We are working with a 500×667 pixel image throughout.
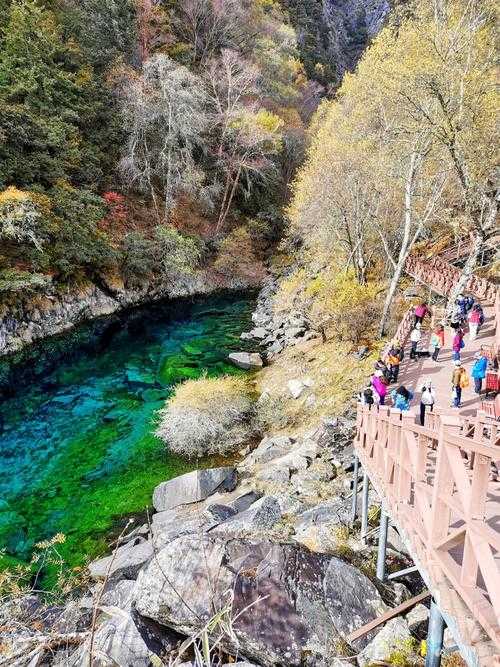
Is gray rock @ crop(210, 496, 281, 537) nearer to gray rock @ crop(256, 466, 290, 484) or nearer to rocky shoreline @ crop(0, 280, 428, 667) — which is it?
rocky shoreline @ crop(0, 280, 428, 667)

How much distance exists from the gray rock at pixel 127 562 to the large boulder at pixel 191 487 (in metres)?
1.61

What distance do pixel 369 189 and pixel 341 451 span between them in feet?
45.9

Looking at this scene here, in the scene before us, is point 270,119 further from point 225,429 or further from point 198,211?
point 225,429

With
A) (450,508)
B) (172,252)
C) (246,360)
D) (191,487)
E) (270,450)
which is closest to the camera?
(450,508)

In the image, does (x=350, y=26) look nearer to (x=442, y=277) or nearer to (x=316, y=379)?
(x=442, y=277)

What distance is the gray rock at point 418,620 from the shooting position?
561 centimetres

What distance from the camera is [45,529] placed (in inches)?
477

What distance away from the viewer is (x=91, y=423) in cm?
1755

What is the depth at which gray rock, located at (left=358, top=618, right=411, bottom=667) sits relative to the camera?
17.2ft

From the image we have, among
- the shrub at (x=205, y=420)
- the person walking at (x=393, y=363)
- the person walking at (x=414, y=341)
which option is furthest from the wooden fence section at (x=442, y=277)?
the shrub at (x=205, y=420)

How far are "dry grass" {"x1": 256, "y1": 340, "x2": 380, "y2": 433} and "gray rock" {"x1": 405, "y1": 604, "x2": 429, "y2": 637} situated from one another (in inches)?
350

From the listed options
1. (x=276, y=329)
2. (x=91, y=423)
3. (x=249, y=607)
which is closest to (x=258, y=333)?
(x=276, y=329)

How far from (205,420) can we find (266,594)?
9.81 metres

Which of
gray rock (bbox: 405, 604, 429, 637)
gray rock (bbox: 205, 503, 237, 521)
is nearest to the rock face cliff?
gray rock (bbox: 205, 503, 237, 521)
